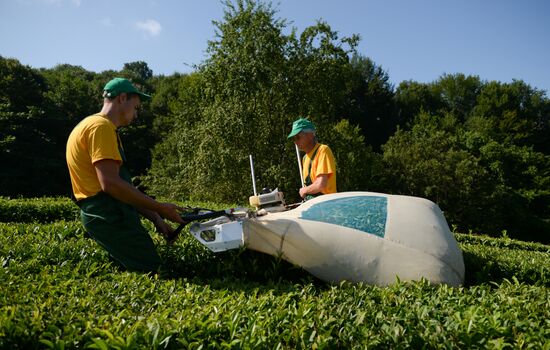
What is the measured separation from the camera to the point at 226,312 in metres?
2.83

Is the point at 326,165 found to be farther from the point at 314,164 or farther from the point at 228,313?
the point at 228,313

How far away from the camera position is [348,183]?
2517 cm

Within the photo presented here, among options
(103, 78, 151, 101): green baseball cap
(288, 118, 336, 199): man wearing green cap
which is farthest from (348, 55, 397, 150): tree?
(103, 78, 151, 101): green baseball cap

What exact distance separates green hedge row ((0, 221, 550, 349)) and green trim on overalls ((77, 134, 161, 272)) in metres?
0.18

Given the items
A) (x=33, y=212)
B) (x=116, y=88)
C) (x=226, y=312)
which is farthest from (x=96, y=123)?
(x=33, y=212)

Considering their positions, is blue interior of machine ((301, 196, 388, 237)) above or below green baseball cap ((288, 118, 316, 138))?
below

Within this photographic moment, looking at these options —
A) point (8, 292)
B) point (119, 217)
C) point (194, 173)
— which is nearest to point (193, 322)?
point (8, 292)

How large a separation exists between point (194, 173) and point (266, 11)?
32.8 feet

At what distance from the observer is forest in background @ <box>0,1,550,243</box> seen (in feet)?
73.9

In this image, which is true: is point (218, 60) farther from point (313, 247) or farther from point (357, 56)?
point (357, 56)

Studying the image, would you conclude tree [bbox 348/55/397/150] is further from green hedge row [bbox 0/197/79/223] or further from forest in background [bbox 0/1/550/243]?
green hedge row [bbox 0/197/79/223]

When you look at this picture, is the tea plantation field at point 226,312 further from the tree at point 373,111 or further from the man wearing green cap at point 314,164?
the tree at point 373,111

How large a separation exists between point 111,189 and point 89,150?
0.43 meters

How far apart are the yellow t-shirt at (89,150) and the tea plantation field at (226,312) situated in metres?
0.77
